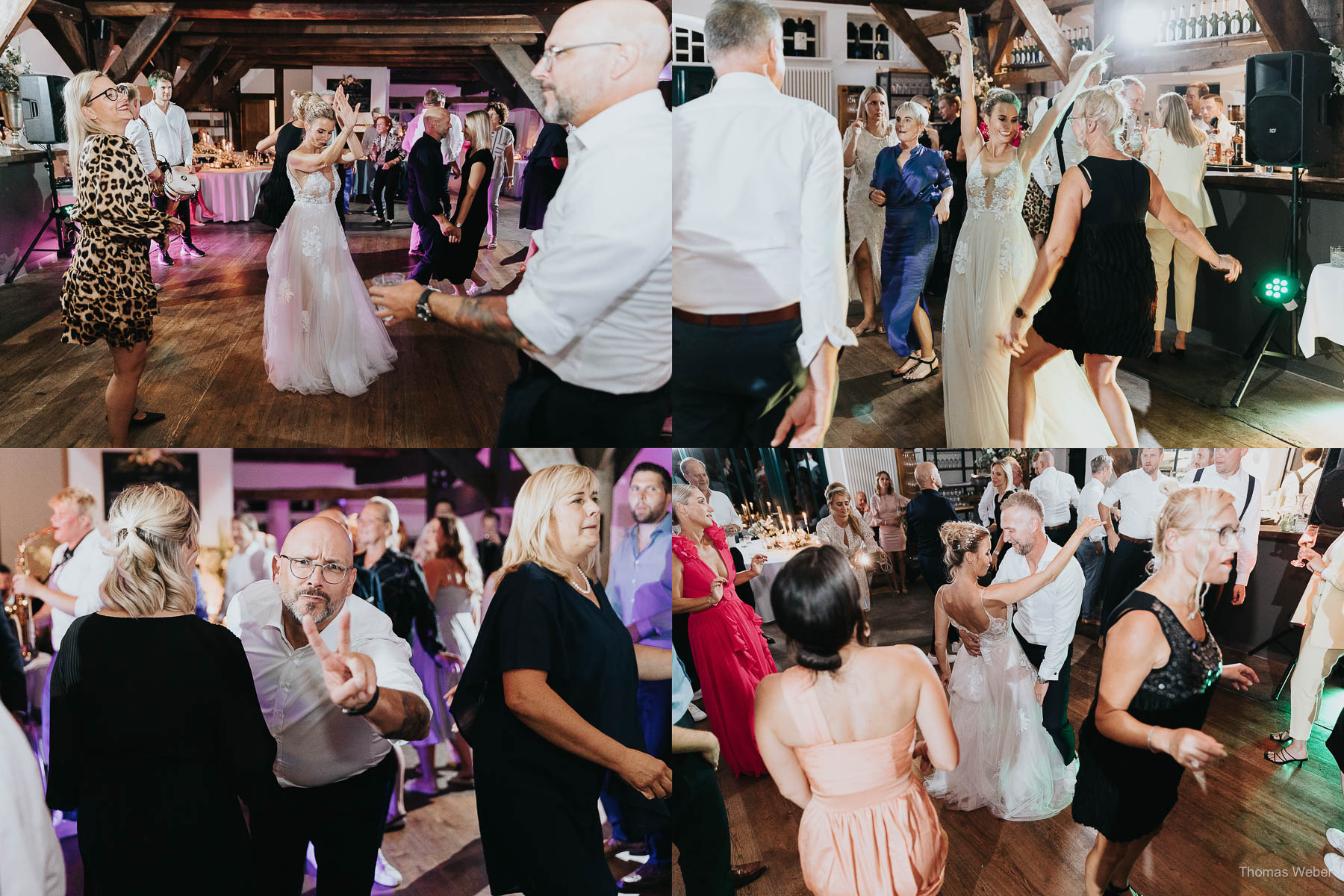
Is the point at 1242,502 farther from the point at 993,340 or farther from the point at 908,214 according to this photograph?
the point at 908,214

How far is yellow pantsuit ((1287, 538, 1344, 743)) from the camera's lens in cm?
321

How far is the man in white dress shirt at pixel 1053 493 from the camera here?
9.64 feet

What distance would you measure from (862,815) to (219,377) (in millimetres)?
1934

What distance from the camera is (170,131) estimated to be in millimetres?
2510

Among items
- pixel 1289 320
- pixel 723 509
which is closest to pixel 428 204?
pixel 723 509

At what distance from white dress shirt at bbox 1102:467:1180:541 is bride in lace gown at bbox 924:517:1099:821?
0.08 metres

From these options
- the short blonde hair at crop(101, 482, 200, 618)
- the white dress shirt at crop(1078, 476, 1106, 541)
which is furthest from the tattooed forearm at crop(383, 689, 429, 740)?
the white dress shirt at crop(1078, 476, 1106, 541)

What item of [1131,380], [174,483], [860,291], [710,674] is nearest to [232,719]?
[174,483]

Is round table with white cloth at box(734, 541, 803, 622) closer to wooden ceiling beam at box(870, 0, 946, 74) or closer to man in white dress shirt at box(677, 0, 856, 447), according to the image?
man in white dress shirt at box(677, 0, 856, 447)

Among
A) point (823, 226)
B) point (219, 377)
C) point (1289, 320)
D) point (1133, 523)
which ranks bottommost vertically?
point (1133, 523)

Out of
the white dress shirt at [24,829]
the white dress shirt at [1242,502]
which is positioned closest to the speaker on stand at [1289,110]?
the white dress shirt at [1242,502]

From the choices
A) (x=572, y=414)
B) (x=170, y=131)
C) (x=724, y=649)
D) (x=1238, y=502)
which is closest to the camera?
(x=170, y=131)

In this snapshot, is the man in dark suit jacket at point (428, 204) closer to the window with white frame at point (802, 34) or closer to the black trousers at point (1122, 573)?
the window with white frame at point (802, 34)

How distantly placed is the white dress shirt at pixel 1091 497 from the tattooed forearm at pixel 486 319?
5.36 ft
